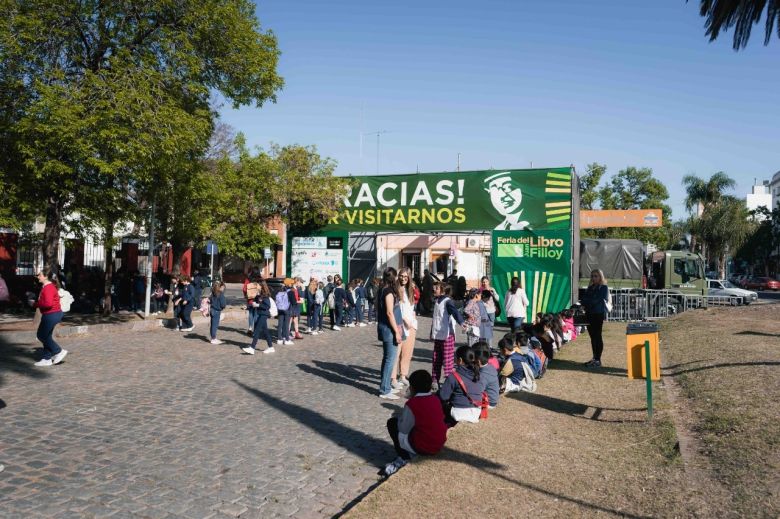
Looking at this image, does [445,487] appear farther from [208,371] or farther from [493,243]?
[493,243]

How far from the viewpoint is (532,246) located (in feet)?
58.3

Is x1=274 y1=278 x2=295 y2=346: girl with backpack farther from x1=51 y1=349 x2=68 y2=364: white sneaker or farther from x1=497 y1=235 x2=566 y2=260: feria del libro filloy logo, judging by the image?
x1=497 y1=235 x2=566 y2=260: feria del libro filloy logo

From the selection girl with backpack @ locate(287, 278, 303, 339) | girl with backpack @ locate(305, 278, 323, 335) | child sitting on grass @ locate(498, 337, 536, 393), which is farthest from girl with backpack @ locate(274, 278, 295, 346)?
child sitting on grass @ locate(498, 337, 536, 393)

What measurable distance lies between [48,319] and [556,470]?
29.1 feet

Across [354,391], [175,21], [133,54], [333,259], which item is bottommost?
[354,391]

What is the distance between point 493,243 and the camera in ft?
59.8

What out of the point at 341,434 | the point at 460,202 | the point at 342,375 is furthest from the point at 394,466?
the point at 460,202

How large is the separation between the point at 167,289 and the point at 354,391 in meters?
15.9

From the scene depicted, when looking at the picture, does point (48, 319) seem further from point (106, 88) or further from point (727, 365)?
point (727, 365)

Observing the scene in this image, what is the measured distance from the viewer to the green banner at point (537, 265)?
17297mm

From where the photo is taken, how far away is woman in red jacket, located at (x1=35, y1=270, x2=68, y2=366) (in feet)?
33.1

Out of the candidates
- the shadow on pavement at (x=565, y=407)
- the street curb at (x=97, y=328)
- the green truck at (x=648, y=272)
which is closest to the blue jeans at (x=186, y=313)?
the street curb at (x=97, y=328)

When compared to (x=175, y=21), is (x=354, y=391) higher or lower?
lower

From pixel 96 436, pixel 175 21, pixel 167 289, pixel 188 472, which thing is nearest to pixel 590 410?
pixel 188 472
